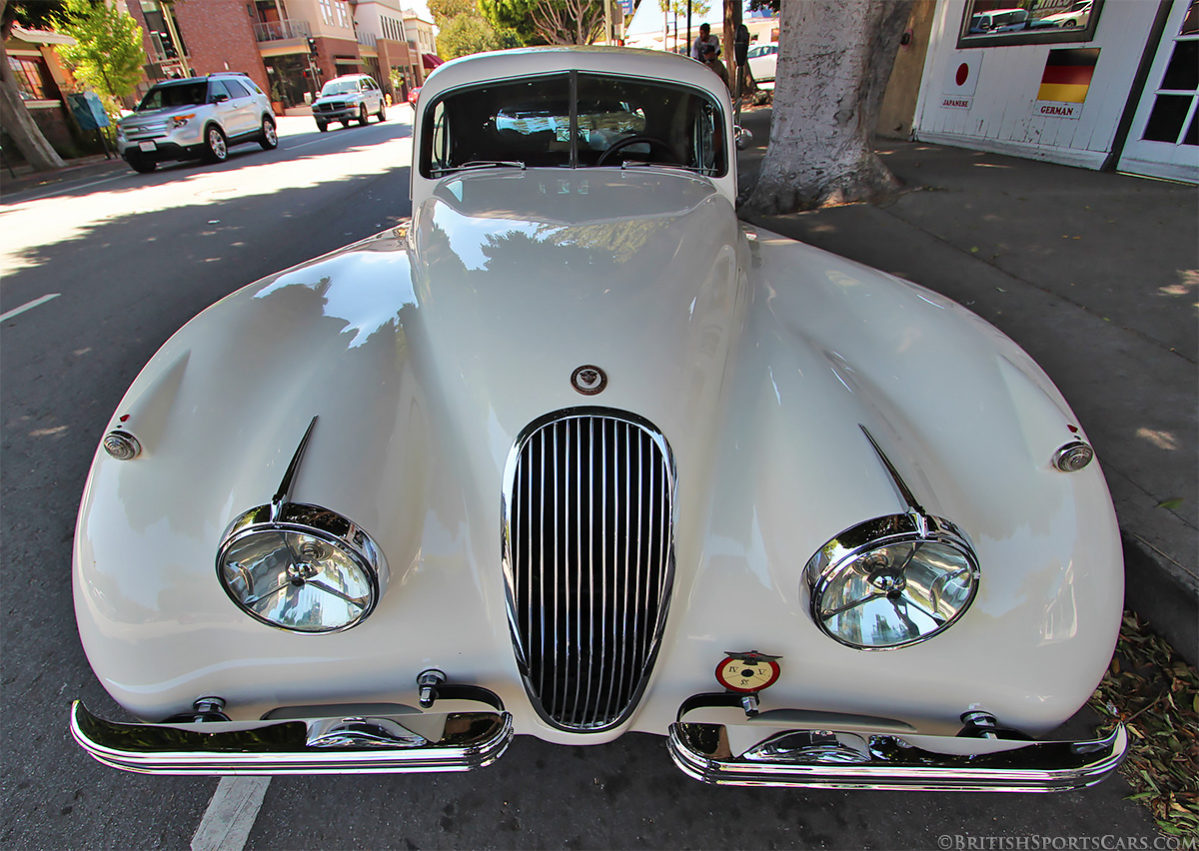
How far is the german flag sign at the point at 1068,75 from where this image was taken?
7203 millimetres

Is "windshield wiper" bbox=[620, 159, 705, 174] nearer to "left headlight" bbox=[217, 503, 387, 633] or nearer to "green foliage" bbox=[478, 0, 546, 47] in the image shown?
"left headlight" bbox=[217, 503, 387, 633]

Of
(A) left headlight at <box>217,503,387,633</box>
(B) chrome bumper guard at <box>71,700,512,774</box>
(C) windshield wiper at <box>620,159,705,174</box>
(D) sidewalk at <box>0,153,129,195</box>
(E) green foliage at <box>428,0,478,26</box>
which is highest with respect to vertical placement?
(E) green foliage at <box>428,0,478,26</box>

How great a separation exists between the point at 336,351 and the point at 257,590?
0.81 meters

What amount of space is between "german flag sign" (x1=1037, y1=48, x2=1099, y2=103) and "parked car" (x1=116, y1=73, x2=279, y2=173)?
621 inches

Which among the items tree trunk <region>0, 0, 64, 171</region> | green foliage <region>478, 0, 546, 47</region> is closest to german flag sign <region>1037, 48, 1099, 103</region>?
tree trunk <region>0, 0, 64, 171</region>

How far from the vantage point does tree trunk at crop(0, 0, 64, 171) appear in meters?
14.0

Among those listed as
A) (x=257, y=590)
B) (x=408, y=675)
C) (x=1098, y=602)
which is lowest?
(x=408, y=675)

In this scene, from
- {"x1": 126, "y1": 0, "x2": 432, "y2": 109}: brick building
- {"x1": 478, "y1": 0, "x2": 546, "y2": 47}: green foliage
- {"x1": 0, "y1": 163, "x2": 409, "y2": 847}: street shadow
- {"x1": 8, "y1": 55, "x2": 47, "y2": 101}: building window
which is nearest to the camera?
{"x1": 0, "y1": 163, "x2": 409, "y2": 847}: street shadow

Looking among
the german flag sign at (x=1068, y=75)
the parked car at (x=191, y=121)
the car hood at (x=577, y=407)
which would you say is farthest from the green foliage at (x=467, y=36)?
the car hood at (x=577, y=407)

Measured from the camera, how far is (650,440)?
161 cm

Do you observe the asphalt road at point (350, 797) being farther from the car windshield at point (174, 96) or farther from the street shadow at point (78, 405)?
the car windshield at point (174, 96)

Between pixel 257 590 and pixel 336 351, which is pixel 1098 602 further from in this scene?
pixel 336 351

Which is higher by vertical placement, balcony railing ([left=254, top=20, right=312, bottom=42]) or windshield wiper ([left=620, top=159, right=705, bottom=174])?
balcony railing ([left=254, top=20, right=312, bottom=42])

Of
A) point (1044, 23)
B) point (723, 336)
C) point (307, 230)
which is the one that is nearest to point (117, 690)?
point (723, 336)
